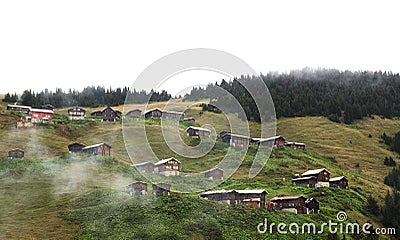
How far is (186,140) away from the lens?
11881cm

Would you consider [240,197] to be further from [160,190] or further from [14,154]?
[14,154]

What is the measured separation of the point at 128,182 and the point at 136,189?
6821 millimetres

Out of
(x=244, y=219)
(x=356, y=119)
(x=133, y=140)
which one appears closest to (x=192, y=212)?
(x=244, y=219)

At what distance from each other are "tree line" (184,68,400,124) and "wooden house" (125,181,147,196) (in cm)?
8732

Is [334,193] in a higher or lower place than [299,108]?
lower

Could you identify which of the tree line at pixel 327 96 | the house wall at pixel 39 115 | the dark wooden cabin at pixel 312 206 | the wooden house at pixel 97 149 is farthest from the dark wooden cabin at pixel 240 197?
the tree line at pixel 327 96

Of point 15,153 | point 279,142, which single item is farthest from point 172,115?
point 15,153

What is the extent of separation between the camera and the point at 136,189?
232 ft

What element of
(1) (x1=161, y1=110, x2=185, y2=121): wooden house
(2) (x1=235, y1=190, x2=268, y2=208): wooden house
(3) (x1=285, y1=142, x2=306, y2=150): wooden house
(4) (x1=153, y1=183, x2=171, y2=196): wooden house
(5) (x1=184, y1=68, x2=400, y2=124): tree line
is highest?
(5) (x1=184, y1=68, x2=400, y2=124): tree line

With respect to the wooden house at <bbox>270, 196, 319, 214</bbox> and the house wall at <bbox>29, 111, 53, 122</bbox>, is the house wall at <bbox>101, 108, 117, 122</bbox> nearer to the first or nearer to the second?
the house wall at <bbox>29, 111, 53, 122</bbox>

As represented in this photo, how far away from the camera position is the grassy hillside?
5531 centimetres

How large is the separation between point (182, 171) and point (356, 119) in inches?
3077

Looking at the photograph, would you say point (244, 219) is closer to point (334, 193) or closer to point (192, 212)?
point (192, 212)

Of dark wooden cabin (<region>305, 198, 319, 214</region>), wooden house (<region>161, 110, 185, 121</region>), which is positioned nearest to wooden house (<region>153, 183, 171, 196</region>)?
dark wooden cabin (<region>305, 198, 319, 214</region>)
